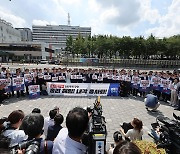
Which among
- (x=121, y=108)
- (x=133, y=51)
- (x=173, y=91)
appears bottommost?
(x=121, y=108)

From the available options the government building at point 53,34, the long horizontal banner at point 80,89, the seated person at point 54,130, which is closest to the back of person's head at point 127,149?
the seated person at point 54,130

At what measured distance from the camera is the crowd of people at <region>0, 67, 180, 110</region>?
11852mm

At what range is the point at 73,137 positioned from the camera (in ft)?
7.40

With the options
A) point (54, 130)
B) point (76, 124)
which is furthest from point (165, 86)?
point (76, 124)

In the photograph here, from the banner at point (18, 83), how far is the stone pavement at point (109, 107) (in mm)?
805

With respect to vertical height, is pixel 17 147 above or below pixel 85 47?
below

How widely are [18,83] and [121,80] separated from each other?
301 inches

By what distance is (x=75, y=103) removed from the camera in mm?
11320

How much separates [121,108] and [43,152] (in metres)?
8.54

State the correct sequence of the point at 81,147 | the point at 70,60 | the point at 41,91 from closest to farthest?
the point at 81,147, the point at 41,91, the point at 70,60

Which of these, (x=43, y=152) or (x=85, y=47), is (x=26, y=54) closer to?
(x=85, y=47)

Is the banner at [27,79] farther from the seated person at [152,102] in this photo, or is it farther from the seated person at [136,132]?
the seated person at [136,132]

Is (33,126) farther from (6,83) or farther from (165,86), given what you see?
(165,86)

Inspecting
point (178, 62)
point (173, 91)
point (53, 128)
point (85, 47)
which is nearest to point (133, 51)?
point (178, 62)
